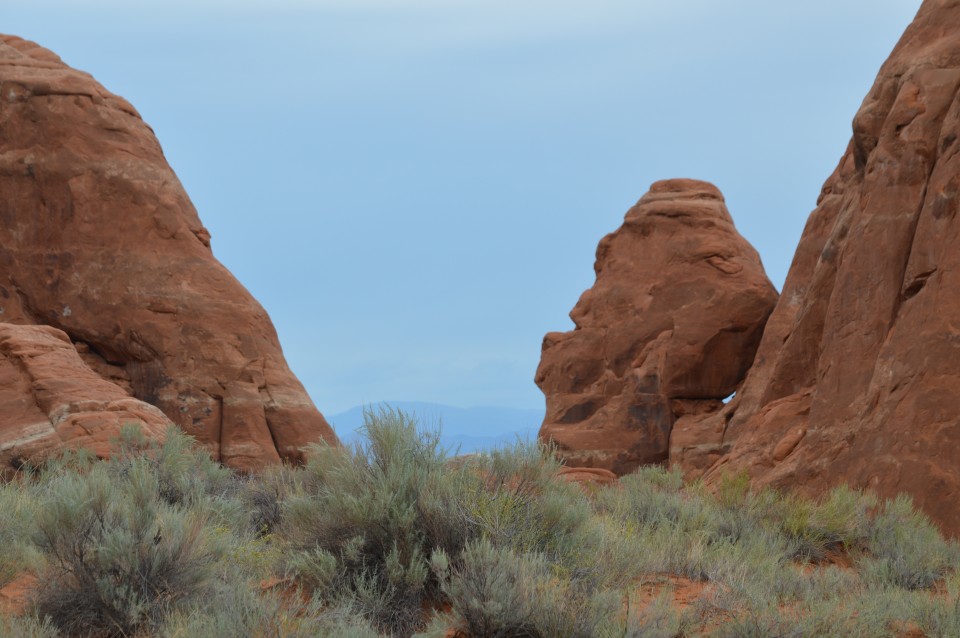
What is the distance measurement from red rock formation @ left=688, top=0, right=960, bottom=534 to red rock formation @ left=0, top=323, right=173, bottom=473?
23.7 ft

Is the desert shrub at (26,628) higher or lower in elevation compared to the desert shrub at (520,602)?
lower

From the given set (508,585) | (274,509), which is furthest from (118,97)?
(508,585)

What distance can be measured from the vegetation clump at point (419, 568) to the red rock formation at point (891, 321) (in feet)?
6.79

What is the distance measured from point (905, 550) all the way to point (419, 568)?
4.22 metres

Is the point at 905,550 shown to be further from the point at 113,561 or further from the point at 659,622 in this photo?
the point at 113,561

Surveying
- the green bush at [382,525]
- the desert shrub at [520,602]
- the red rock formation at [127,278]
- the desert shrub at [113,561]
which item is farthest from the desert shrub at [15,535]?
the red rock formation at [127,278]

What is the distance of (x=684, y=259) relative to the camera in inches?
770

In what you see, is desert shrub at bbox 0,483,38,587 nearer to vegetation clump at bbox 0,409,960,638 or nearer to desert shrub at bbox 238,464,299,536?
vegetation clump at bbox 0,409,960,638

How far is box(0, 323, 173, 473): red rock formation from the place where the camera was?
10891mm

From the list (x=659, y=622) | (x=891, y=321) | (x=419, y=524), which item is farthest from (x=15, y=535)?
(x=891, y=321)

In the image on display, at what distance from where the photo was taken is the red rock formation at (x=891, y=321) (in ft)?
31.0

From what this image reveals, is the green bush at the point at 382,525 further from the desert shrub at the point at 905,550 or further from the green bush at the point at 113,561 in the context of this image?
the desert shrub at the point at 905,550

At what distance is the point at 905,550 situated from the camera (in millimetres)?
7758

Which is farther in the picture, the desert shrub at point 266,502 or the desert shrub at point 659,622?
the desert shrub at point 266,502
